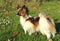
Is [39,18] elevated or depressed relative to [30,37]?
elevated

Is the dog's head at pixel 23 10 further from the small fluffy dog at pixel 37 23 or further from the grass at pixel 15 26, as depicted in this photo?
the grass at pixel 15 26

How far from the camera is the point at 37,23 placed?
8609mm

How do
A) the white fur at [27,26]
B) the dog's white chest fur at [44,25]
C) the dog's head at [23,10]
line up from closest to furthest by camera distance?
the dog's white chest fur at [44,25], the dog's head at [23,10], the white fur at [27,26]

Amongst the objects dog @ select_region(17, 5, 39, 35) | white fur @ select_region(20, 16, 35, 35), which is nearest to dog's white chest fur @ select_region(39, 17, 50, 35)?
dog @ select_region(17, 5, 39, 35)

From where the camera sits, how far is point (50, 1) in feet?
44.7

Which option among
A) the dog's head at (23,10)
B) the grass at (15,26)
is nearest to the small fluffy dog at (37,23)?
the dog's head at (23,10)

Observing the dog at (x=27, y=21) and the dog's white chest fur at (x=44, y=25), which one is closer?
the dog's white chest fur at (x=44, y=25)

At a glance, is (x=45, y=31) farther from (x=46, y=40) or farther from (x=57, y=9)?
(x=57, y=9)

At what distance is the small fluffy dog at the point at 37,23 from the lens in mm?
8383

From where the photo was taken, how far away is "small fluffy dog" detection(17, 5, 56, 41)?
8.38 metres

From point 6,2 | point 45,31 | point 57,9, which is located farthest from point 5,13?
point 45,31

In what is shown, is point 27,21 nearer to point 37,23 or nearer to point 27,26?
point 27,26

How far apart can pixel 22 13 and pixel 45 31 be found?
0.99m

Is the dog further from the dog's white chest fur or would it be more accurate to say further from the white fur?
the dog's white chest fur
